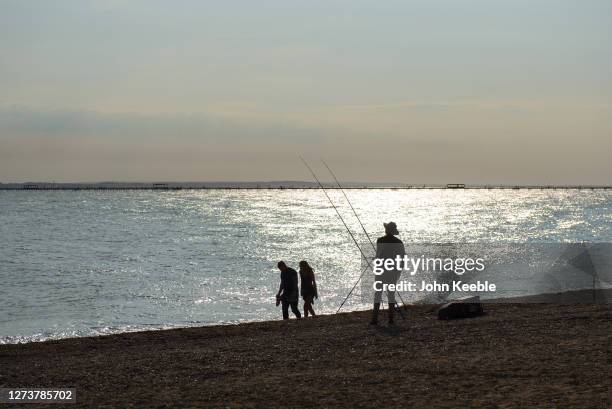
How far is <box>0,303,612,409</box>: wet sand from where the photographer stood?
7.89 metres

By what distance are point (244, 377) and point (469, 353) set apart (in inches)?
118

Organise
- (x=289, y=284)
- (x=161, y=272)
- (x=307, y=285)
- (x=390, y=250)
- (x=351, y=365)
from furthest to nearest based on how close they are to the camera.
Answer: (x=161, y=272), (x=307, y=285), (x=289, y=284), (x=390, y=250), (x=351, y=365)

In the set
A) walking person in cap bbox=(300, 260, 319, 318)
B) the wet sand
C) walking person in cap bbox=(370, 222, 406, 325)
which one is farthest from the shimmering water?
walking person in cap bbox=(370, 222, 406, 325)

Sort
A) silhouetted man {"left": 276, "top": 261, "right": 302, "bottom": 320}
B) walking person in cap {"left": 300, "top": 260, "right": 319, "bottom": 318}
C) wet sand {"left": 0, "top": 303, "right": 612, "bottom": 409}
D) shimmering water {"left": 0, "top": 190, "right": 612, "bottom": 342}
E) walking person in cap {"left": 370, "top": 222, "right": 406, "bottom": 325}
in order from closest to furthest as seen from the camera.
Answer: wet sand {"left": 0, "top": 303, "right": 612, "bottom": 409} → walking person in cap {"left": 370, "top": 222, "right": 406, "bottom": 325} → silhouetted man {"left": 276, "top": 261, "right": 302, "bottom": 320} → walking person in cap {"left": 300, "top": 260, "right": 319, "bottom": 318} → shimmering water {"left": 0, "top": 190, "right": 612, "bottom": 342}

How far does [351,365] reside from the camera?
31.7ft

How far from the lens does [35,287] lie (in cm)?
3112

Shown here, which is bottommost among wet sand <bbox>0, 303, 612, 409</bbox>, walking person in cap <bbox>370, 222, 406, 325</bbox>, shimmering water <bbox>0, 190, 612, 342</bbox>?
wet sand <bbox>0, 303, 612, 409</bbox>

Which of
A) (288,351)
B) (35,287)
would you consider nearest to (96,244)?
(35,287)

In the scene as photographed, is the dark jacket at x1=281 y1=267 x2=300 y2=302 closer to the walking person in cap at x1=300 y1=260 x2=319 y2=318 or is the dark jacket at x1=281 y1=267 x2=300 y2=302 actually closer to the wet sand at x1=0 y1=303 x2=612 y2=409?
the walking person in cap at x1=300 y1=260 x2=319 y2=318

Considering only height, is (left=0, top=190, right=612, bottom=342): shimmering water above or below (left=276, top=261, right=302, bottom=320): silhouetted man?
above

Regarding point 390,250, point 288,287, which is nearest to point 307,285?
point 288,287

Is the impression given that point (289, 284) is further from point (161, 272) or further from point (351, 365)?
point (161, 272)

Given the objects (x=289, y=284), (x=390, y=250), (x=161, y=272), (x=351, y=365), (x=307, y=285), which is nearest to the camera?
(x=351, y=365)

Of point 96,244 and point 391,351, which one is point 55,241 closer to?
point 96,244
